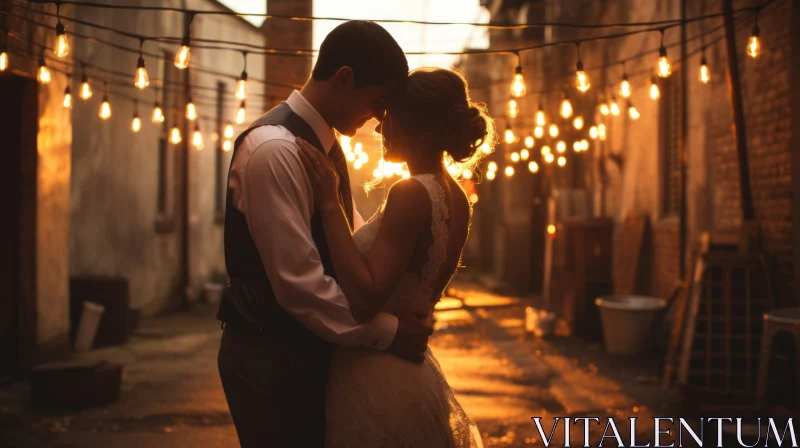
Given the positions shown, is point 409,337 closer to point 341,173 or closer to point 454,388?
point 341,173

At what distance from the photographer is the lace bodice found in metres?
2.36

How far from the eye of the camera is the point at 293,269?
203cm

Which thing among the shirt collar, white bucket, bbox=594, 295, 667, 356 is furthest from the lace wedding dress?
white bucket, bbox=594, 295, 667, 356

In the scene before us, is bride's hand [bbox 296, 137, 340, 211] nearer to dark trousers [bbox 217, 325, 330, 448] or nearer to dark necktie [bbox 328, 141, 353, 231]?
dark necktie [bbox 328, 141, 353, 231]

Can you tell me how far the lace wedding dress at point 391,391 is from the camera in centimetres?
230

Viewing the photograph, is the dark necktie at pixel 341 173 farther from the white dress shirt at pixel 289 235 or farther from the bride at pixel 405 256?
the white dress shirt at pixel 289 235

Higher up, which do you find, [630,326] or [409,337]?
[409,337]

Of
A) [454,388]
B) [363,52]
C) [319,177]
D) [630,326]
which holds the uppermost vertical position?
[363,52]

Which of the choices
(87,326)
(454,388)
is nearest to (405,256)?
(454,388)

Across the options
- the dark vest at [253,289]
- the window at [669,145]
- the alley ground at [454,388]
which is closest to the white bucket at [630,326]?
the alley ground at [454,388]

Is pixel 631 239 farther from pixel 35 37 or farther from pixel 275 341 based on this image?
pixel 275 341

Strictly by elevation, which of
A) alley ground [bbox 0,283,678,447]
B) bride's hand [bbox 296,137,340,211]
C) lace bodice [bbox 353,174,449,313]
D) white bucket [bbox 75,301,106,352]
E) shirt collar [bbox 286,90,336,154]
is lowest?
alley ground [bbox 0,283,678,447]

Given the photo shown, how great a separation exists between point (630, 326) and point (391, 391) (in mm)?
7182

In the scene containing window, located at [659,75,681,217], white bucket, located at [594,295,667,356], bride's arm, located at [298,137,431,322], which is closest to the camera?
bride's arm, located at [298,137,431,322]
